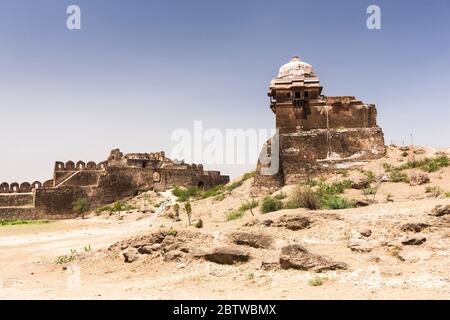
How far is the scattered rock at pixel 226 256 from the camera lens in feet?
34.5

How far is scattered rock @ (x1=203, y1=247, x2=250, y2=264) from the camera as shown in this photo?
34.5 feet

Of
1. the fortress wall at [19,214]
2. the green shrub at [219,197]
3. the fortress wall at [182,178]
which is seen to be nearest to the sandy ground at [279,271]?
the green shrub at [219,197]

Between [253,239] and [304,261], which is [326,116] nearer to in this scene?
[253,239]

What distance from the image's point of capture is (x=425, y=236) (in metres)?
10.2

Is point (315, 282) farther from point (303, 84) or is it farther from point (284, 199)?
point (303, 84)

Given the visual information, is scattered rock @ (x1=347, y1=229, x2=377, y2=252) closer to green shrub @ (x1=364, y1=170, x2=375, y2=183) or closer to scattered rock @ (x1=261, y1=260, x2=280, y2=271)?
scattered rock @ (x1=261, y1=260, x2=280, y2=271)

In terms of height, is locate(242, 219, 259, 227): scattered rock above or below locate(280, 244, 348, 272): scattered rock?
above

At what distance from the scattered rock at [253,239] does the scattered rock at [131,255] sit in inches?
102

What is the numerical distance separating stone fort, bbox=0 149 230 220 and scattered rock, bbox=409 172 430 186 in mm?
19723

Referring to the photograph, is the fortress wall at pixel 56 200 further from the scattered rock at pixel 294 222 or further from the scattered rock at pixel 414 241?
the scattered rock at pixel 414 241

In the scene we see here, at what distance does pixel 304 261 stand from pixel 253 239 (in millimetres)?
1947

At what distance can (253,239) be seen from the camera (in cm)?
1120

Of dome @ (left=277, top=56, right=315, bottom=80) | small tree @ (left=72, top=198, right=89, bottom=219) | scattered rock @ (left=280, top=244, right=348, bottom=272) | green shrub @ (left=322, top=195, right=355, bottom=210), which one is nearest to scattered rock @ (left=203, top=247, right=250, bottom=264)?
scattered rock @ (left=280, top=244, right=348, bottom=272)

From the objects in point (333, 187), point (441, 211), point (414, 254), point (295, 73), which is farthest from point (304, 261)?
point (295, 73)
